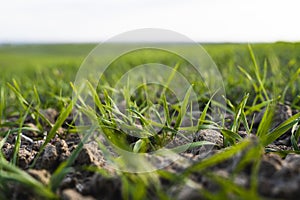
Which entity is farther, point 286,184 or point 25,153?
point 25,153

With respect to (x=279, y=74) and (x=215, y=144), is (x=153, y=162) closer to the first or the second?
(x=215, y=144)

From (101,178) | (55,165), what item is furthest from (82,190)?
(55,165)

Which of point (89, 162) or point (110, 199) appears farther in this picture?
point (89, 162)

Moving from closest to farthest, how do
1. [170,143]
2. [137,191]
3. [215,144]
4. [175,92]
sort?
[137,191] → [215,144] → [170,143] → [175,92]

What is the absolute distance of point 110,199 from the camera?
789 mm

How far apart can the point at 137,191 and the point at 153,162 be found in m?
0.19

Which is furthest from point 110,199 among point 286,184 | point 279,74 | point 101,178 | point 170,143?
point 279,74

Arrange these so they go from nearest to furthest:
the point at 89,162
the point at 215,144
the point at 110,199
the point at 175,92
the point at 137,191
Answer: the point at 137,191 < the point at 110,199 < the point at 89,162 < the point at 215,144 < the point at 175,92

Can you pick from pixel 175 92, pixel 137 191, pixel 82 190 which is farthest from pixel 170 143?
Answer: pixel 175 92

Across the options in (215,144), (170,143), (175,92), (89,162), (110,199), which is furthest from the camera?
(175,92)

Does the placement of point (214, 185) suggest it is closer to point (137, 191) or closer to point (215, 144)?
point (137, 191)

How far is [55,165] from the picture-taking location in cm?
101

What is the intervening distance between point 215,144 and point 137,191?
18.4 inches

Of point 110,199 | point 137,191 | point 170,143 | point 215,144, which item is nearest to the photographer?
point 137,191
